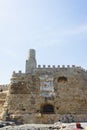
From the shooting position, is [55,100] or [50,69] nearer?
[55,100]

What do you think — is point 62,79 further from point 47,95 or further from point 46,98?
point 46,98

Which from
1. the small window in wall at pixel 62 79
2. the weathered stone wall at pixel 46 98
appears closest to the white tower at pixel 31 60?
the weathered stone wall at pixel 46 98

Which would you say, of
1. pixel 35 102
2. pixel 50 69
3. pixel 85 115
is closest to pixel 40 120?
pixel 35 102

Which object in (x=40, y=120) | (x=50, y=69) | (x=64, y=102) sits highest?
(x=50, y=69)

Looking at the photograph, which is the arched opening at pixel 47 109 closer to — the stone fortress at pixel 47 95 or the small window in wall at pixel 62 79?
the stone fortress at pixel 47 95

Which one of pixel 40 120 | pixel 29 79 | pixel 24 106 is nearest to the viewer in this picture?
pixel 40 120

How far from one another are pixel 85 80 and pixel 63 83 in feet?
11.8

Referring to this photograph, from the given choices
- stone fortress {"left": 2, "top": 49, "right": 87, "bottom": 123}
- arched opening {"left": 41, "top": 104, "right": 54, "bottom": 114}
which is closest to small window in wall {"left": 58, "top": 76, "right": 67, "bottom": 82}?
stone fortress {"left": 2, "top": 49, "right": 87, "bottom": 123}

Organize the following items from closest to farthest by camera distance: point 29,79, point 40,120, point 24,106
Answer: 1. point 40,120
2. point 24,106
3. point 29,79

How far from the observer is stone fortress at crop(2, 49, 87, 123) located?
103 feet

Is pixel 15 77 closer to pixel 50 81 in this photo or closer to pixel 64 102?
pixel 50 81

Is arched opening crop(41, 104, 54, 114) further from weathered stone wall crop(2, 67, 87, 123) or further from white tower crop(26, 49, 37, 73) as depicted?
white tower crop(26, 49, 37, 73)

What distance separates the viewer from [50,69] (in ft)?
Result: 117

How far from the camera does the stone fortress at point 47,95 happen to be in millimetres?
31438
